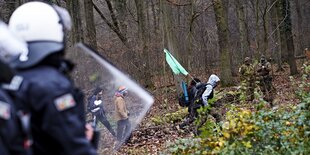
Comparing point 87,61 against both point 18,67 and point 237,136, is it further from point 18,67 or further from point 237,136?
point 237,136

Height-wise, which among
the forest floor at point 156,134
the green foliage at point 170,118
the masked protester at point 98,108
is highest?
the masked protester at point 98,108

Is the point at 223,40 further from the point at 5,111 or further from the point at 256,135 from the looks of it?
the point at 5,111

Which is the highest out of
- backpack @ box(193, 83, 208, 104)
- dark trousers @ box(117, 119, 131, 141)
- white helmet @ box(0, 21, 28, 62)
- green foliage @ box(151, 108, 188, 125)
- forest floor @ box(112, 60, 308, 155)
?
white helmet @ box(0, 21, 28, 62)

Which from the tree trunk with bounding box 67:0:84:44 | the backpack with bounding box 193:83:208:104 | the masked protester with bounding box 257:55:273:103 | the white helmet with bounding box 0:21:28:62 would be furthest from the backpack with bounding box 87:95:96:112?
the tree trunk with bounding box 67:0:84:44

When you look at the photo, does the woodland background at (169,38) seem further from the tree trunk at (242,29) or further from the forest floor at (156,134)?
the forest floor at (156,134)

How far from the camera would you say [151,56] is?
23.3 m

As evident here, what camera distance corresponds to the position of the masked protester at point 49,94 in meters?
2.61

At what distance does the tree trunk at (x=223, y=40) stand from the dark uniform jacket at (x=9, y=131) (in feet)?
58.2

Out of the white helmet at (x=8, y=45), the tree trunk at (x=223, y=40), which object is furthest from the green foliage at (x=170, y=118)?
the white helmet at (x=8, y=45)

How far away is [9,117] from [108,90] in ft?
5.15

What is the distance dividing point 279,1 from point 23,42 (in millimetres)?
20941

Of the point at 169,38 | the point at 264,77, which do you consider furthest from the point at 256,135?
the point at 169,38

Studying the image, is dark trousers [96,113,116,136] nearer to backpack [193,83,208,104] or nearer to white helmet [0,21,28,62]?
white helmet [0,21,28,62]

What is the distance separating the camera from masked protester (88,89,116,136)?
4.23 m
